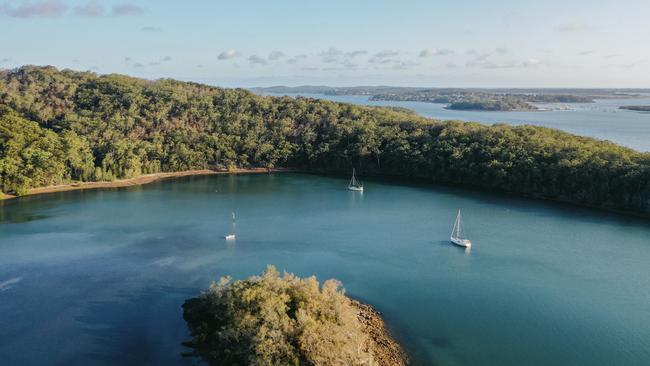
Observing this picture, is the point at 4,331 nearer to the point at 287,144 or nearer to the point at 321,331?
the point at 321,331

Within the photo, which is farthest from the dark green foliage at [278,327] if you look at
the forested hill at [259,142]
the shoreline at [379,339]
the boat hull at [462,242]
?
the forested hill at [259,142]

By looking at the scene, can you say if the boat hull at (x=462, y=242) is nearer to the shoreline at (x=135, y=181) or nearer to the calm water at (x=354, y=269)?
the calm water at (x=354, y=269)

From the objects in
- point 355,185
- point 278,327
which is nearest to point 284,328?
point 278,327

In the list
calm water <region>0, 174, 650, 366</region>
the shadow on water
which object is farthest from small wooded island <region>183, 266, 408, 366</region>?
calm water <region>0, 174, 650, 366</region>

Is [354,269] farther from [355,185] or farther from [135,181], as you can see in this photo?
[135,181]

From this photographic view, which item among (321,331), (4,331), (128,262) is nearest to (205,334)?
(321,331)

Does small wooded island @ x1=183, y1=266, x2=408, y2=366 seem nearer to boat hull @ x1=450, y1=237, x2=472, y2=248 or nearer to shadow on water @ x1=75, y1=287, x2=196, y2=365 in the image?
shadow on water @ x1=75, y1=287, x2=196, y2=365
